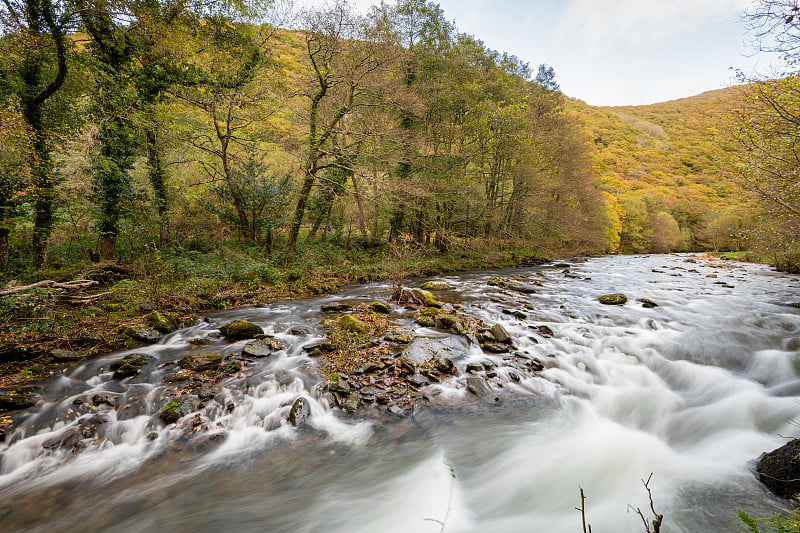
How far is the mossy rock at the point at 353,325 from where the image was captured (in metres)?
6.73

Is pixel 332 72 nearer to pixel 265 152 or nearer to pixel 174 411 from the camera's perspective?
pixel 265 152

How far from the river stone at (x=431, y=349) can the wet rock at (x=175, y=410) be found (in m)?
3.32

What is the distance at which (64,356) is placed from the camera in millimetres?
5254

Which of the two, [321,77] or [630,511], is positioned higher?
[321,77]

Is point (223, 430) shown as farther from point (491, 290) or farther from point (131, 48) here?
point (131, 48)

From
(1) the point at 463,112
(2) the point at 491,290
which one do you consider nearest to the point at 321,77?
(1) the point at 463,112

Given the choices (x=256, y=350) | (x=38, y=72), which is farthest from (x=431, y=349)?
(x=38, y=72)

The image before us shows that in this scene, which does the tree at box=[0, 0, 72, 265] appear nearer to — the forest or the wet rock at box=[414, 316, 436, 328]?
the forest

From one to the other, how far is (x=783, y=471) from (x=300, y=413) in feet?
17.5

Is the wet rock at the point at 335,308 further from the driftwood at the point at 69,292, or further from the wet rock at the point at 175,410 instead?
the driftwood at the point at 69,292

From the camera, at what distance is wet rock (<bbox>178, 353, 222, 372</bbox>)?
5.23 m

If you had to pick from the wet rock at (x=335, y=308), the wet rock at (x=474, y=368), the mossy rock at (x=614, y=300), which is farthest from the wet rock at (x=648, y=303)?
the wet rock at (x=335, y=308)

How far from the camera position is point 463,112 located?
1716 cm

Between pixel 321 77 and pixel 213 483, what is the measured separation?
504 inches
